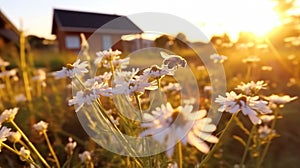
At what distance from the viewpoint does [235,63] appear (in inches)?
170

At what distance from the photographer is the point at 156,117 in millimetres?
663

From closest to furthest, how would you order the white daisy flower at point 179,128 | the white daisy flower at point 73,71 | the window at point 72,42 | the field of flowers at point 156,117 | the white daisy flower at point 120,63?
the white daisy flower at point 179,128 < the field of flowers at point 156,117 < the white daisy flower at point 73,71 < the white daisy flower at point 120,63 < the window at point 72,42

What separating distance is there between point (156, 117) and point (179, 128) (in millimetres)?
51

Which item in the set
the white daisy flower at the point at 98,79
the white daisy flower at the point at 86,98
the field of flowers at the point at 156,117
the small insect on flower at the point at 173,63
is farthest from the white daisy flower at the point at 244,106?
the white daisy flower at the point at 98,79

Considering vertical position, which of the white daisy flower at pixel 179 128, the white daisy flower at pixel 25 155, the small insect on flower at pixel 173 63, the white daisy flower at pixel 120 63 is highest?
the small insect on flower at pixel 173 63

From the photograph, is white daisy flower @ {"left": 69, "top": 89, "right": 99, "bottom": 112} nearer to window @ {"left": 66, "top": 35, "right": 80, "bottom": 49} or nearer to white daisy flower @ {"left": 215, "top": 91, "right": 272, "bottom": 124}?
white daisy flower @ {"left": 215, "top": 91, "right": 272, "bottom": 124}

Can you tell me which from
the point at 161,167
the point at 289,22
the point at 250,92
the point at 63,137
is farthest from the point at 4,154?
the point at 289,22

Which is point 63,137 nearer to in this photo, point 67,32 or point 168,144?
point 168,144

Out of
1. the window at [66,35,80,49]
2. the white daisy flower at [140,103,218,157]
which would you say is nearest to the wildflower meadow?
the white daisy flower at [140,103,218,157]

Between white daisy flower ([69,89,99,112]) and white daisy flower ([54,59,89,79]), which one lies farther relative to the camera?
white daisy flower ([54,59,89,79])

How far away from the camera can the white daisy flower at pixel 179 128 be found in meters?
0.63

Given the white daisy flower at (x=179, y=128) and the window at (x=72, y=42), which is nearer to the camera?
the white daisy flower at (x=179, y=128)

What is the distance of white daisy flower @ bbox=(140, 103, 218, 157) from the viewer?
0.63 metres

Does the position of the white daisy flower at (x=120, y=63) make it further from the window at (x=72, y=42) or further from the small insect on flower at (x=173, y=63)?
the window at (x=72, y=42)
